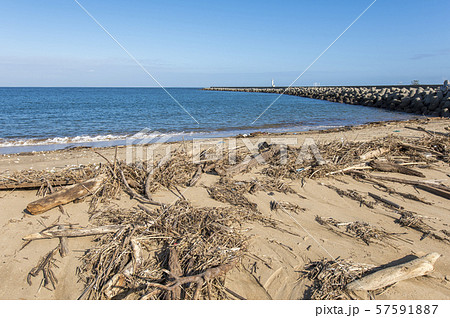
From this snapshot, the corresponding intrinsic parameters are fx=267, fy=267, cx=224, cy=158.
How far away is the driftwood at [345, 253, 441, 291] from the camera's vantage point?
2.57 metres

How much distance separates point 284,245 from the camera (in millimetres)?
3363

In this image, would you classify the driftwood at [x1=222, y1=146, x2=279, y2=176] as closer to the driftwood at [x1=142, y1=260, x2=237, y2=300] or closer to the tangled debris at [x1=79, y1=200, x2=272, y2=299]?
the tangled debris at [x1=79, y1=200, x2=272, y2=299]

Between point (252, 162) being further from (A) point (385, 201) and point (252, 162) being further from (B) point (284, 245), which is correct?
(B) point (284, 245)

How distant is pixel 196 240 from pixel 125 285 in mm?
870

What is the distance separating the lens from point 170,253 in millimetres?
2934

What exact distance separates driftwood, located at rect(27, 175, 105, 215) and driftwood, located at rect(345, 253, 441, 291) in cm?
405

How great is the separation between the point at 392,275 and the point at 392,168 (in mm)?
3819

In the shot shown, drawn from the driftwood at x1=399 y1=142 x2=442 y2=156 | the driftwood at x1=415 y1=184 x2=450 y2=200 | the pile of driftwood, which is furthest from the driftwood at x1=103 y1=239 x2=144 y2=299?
the driftwood at x1=399 y1=142 x2=442 y2=156

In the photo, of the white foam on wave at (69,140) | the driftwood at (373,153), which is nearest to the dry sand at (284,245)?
the driftwood at (373,153)

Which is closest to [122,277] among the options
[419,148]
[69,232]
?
[69,232]
